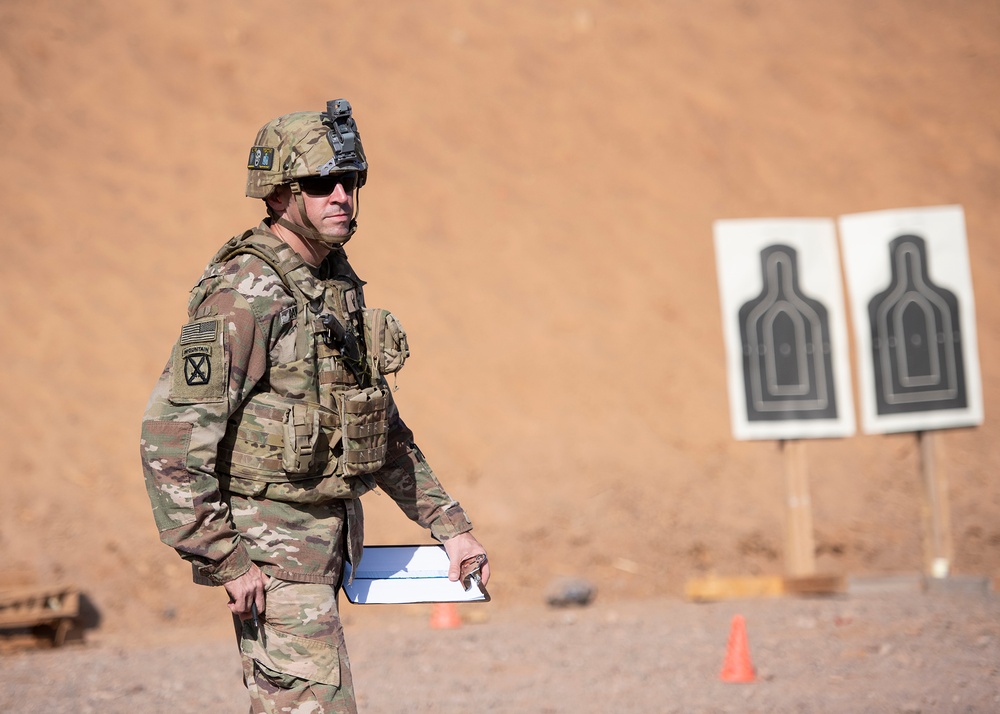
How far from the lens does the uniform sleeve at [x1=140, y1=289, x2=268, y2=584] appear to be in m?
2.76

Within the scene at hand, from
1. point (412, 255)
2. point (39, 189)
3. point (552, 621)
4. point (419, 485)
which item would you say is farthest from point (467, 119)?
point (419, 485)

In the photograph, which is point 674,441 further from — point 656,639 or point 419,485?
point 419,485

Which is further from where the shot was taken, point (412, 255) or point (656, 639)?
point (412, 255)

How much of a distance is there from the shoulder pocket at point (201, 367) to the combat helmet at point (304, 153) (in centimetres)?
47

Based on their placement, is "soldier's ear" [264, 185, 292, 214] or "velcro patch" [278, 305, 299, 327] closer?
"velcro patch" [278, 305, 299, 327]

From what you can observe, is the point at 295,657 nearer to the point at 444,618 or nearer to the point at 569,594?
the point at 444,618

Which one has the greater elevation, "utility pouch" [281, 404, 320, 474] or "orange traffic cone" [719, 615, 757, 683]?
"utility pouch" [281, 404, 320, 474]

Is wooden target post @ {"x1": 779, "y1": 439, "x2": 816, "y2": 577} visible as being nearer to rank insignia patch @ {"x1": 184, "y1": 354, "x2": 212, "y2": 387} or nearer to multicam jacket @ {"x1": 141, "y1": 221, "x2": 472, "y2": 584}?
multicam jacket @ {"x1": 141, "y1": 221, "x2": 472, "y2": 584}

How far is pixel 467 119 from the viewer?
12.7 metres

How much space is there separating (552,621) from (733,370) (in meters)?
2.50

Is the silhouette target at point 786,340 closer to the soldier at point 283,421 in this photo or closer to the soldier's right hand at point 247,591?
the soldier at point 283,421

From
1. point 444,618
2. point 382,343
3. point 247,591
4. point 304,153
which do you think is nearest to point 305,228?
point 304,153

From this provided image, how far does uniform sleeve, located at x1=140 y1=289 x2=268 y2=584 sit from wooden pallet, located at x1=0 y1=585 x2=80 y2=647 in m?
4.55

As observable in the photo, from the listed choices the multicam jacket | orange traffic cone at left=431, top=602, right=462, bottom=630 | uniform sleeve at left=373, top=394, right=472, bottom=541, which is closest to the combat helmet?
the multicam jacket
